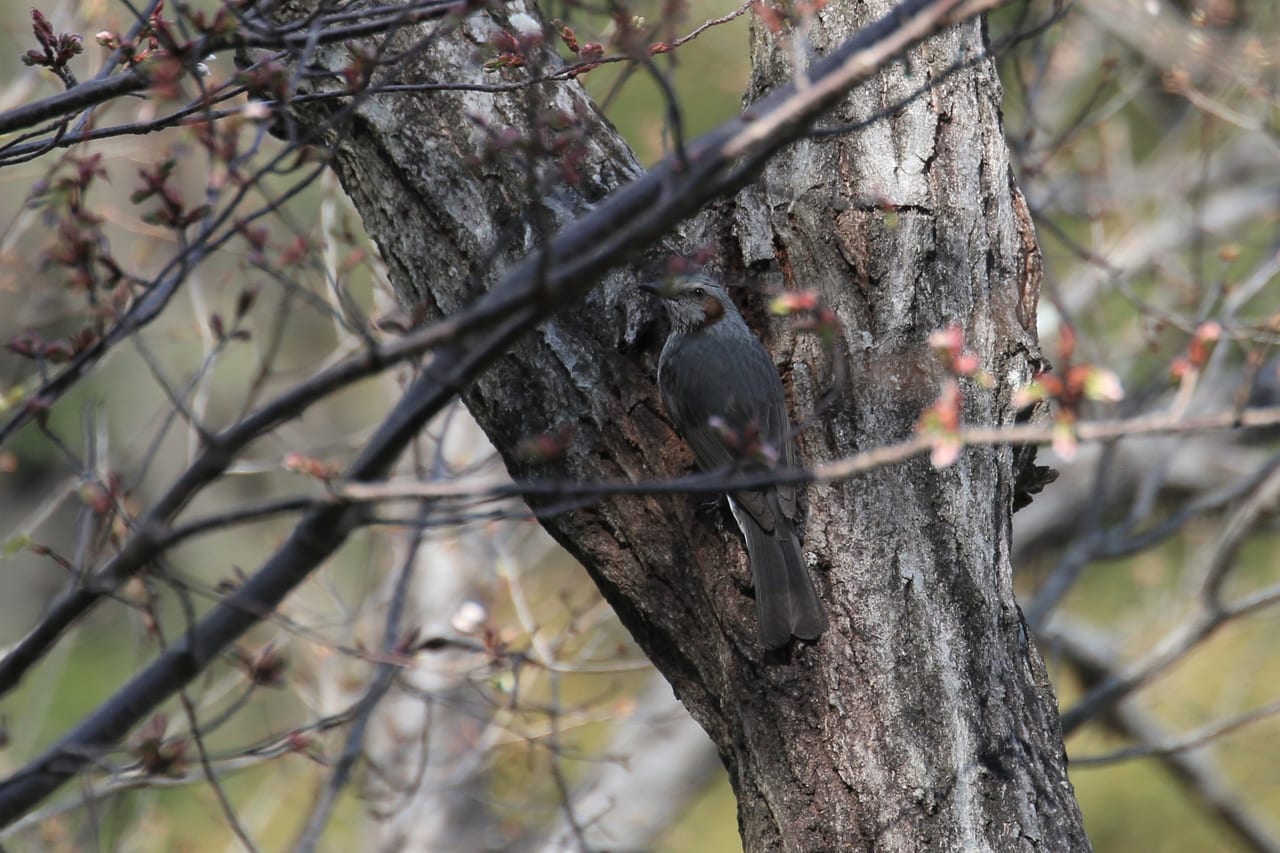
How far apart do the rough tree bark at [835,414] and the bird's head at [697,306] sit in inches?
15.4

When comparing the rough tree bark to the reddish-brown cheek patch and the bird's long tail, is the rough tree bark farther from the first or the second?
the reddish-brown cheek patch

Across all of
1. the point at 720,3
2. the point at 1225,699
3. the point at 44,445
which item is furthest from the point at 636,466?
the point at 44,445

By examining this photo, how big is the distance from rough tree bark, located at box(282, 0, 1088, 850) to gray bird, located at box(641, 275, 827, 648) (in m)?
0.06

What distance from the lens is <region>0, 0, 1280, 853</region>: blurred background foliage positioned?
445 cm

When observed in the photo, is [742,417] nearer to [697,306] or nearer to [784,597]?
[697,306]

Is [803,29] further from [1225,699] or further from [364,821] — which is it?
[364,821]

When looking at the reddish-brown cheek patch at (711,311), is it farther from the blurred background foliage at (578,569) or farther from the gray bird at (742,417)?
the blurred background foliage at (578,569)

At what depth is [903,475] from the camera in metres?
2.50

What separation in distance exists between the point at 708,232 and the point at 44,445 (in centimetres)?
915

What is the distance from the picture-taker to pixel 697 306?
3430 mm

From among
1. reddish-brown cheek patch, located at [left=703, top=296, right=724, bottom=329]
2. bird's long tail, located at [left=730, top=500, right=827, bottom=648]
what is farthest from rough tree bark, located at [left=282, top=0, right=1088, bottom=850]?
reddish-brown cheek patch, located at [left=703, top=296, right=724, bottom=329]

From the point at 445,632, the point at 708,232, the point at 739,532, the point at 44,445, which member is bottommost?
the point at 739,532

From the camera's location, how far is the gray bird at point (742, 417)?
235 cm

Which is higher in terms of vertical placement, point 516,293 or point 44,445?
point 44,445
